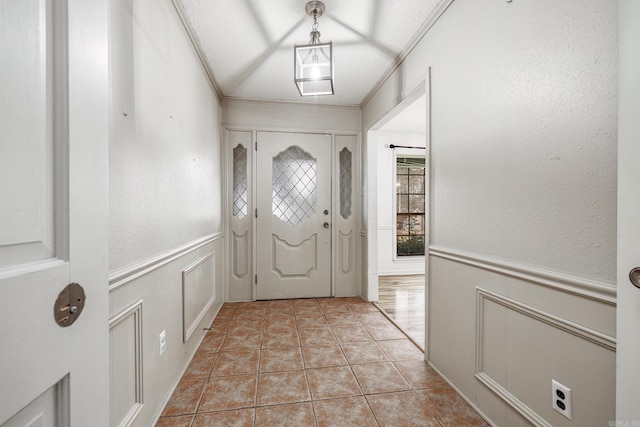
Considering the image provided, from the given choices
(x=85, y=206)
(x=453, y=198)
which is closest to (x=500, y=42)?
(x=453, y=198)

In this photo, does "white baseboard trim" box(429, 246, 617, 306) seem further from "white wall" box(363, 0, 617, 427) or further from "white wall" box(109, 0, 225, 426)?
Result: "white wall" box(109, 0, 225, 426)

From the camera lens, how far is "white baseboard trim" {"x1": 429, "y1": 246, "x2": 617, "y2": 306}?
0.94 meters

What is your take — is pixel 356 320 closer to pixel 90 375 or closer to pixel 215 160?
pixel 215 160

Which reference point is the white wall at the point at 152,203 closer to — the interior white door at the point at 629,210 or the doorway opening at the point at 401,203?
the interior white door at the point at 629,210

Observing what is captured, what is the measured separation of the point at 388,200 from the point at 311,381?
3.44m

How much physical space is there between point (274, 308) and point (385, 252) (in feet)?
7.55

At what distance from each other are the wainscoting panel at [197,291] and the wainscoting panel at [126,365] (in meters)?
0.61

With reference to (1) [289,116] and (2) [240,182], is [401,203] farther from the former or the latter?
(2) [240,182]

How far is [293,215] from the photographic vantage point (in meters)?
3.46

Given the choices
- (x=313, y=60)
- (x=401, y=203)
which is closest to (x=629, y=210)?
(x=313, y=60)

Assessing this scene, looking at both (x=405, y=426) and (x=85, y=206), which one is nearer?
Result: (x=85, y=206)

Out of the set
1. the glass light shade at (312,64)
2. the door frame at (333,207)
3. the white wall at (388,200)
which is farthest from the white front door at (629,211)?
the white wall at (388,200)

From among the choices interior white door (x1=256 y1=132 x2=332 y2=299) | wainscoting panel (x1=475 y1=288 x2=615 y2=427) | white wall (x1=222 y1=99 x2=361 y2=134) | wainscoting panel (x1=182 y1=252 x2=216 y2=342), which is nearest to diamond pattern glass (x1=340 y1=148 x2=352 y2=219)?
interior white door (x1=256 y1=132 x2=332 y2=299)

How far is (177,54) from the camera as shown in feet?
5.90
